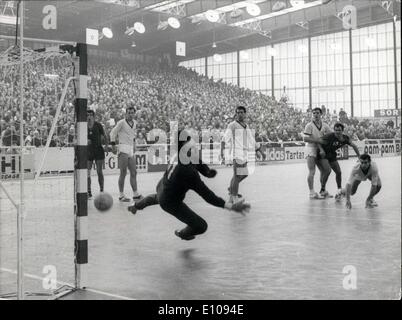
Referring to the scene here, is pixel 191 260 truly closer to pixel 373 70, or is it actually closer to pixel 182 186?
pixel 182 186

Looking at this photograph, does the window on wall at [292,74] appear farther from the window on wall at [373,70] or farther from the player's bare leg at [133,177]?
the player's bare leg at [133,177]

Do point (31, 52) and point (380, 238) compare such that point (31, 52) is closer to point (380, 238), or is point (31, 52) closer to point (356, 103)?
point (380, 238)

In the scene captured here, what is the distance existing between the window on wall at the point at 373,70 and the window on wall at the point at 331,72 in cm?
70

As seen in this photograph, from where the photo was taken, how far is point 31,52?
16.9ft

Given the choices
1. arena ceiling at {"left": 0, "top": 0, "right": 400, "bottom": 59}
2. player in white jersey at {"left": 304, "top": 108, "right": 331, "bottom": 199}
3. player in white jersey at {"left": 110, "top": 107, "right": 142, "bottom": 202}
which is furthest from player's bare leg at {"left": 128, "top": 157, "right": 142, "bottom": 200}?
arena ceiling at {"left": 0, "top": 0, "right": 400, "bottom": 59}

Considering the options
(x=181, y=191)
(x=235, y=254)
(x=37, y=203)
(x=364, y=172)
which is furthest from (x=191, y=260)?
(x=37, y=203)

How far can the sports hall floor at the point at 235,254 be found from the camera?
4691 mm

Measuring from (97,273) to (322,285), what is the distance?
2040mm

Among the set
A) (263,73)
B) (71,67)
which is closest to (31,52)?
(71,67)

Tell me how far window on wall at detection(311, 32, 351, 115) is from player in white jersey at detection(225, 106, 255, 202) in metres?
34.9

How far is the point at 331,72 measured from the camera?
45.5m

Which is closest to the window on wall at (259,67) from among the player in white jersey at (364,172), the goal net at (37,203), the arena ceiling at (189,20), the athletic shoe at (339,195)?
the arena ceiling at (189,20)

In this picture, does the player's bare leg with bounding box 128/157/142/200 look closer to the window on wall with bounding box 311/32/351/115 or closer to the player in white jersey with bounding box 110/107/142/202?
the player in white jersey with bounding box 110/107/142/202

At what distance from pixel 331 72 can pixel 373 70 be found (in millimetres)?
3485
